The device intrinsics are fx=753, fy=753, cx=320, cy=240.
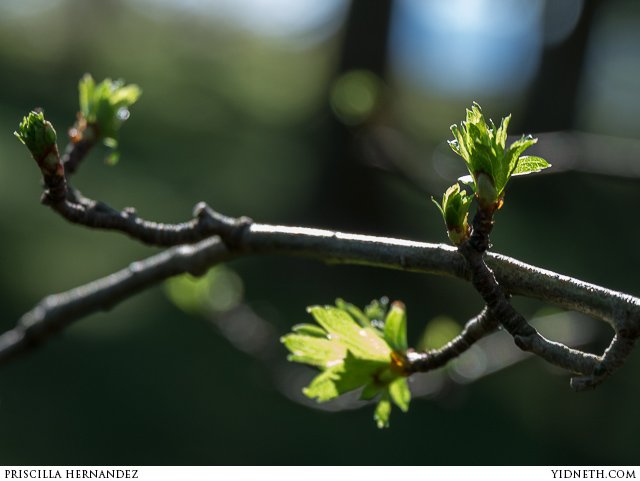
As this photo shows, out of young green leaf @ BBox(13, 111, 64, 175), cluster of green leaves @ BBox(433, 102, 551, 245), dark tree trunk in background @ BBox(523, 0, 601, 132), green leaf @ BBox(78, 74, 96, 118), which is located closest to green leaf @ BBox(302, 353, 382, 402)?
cluster of green leaves @ BBox(433, 102, 551, 245)

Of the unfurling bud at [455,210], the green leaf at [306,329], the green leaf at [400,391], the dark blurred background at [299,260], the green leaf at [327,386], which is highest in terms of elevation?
the dark blurred background at [299,260]

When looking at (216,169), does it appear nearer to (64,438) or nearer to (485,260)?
(64,438)

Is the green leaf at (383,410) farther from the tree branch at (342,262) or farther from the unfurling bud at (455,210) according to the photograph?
the unfurling bud at (455,210)

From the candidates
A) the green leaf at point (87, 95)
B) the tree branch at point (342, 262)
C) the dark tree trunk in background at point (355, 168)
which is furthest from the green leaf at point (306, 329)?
the dark tree trunk in background at point (355, 168)

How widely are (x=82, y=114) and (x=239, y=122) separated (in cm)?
915

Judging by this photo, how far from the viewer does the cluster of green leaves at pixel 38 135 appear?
1036mm

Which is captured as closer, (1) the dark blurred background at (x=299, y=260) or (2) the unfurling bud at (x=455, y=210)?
(2) the unfurling bud at (x=455, y=210)

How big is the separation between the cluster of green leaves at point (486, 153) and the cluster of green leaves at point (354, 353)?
0.31 meters

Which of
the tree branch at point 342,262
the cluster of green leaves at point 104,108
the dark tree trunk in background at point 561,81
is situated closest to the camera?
the tree branch at point 342,262

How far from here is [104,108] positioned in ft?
4.42

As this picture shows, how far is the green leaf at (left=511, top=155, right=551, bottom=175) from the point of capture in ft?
3.02

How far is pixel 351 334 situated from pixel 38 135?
1.74ft

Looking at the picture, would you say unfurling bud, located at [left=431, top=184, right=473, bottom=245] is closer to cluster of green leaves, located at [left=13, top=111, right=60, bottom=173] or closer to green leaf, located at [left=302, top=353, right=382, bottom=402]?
green leaf, located at [left=302, top=353, right=382, bottom=402]
